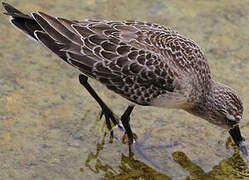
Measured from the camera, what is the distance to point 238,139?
8.62 meters

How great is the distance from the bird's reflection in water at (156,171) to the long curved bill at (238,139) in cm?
11

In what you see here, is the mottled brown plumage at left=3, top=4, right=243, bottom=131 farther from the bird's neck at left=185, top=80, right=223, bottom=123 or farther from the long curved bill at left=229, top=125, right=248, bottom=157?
the long curved bill at left=229, top=125, right=248, bottom=157

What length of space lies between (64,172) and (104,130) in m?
1.07

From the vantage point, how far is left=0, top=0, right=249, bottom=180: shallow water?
327 inches

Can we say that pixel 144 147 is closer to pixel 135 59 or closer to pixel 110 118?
pixel 110 118

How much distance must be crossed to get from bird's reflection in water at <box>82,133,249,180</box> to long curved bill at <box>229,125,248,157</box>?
11 centimetres

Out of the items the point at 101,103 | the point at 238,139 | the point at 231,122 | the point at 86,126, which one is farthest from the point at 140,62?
the point at 238,139

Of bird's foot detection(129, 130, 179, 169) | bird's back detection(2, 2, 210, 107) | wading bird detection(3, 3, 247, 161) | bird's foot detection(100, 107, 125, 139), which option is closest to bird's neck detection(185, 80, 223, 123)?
wading bird detection(3, 3, 247, 161)

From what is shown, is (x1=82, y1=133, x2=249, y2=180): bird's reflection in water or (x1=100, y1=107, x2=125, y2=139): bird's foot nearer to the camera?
(x1=82, y1=133, x2=249, y2=180): bird's reflection in water

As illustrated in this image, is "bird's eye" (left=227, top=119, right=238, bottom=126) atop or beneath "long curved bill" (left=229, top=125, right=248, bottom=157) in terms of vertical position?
atop

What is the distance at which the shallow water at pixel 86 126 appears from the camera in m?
8.31

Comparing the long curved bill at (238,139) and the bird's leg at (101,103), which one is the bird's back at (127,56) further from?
the long curved bill at (238,139)

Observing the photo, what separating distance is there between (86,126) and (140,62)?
62.5 inches

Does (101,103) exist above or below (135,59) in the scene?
below
